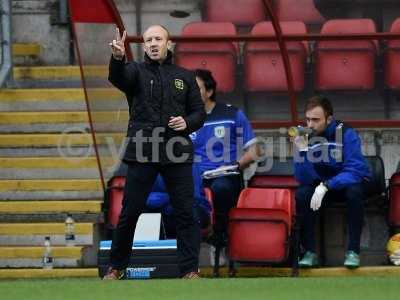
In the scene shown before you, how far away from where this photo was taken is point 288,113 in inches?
485

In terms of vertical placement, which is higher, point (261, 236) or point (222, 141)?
point (222, 141)

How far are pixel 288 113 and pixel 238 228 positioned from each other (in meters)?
1.33

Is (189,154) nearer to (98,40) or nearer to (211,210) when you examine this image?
(211,210)

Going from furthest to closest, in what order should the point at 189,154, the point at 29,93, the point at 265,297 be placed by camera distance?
the point at 29,93, the point at 189,154, the point at 265,297

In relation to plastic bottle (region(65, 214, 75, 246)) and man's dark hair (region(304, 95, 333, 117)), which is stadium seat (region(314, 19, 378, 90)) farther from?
plastic bottle (region(65, 214, 75, 246))

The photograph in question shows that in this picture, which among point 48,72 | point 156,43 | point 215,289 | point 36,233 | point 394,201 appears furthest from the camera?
point 48,72

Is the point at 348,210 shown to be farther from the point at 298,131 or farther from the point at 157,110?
the point at 157,110

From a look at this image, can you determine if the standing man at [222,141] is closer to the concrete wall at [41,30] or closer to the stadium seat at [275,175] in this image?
the stadium seat at [275,175]

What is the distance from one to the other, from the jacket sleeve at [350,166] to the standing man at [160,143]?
1.62 m

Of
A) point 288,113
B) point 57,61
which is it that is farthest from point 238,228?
point 57,61

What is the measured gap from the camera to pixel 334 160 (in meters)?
11.4

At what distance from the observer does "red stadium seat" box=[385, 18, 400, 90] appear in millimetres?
12039

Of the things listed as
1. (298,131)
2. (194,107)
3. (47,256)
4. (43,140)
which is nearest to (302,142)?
(298,131)

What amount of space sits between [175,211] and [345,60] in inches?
110
